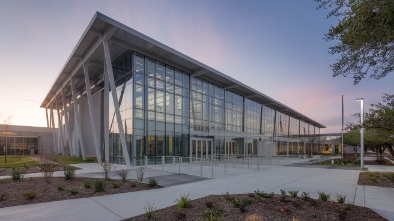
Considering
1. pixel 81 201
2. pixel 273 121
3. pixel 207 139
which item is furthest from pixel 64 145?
pixel 81 201

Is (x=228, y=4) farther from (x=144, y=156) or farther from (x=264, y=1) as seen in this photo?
(x=144, y=156)

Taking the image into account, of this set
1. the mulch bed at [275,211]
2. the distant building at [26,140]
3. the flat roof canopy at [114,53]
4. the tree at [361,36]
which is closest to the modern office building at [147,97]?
the flat roof canopy at [114,53]

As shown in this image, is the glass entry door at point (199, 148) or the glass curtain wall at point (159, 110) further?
the glass entry door at point (199, 148)

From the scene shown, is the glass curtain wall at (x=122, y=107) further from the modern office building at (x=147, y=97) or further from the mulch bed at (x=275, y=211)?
the mulch bed at (x=275, y=211)

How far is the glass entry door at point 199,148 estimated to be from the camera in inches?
1079

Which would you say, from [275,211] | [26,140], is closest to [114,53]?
[275,211]

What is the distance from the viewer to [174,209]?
7074 mm

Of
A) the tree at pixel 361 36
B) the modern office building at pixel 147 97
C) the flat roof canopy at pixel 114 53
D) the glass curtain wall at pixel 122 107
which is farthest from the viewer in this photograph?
the glass curtain wall at pixel 122 107

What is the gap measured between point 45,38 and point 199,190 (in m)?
15.9

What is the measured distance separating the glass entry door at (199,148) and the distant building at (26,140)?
148ft

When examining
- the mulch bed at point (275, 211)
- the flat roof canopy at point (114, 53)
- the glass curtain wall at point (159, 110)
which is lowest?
the mulch bed at point (275, 211)

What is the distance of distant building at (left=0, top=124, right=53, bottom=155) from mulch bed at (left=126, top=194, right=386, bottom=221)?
60.5 metres

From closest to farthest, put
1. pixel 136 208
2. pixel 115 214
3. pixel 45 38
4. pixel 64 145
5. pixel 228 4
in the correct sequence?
1. pixel 115 214
2. pixel 136 208
3. pixel 228 4
4. pixel 45 38
5. pixel 64 145

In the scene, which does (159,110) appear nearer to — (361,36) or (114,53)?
(114,53)
